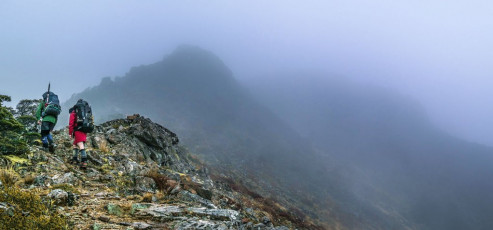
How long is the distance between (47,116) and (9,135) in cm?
131

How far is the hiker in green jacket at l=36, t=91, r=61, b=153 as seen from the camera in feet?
25.8

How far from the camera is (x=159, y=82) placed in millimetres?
139500

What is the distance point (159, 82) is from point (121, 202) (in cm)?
14447

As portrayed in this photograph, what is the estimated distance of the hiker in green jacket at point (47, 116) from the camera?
7.87 meters

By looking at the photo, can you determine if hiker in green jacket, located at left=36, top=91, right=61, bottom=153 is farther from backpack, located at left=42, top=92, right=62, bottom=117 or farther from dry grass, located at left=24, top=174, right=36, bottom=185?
dry grass, located at left=24, top=174, right=36, bottom=185

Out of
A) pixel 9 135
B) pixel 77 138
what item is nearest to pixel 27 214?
pixel 9 135

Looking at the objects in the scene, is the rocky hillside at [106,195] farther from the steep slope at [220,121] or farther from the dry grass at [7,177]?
the steep slope at [220,121]

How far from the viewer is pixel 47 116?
26.0 ft

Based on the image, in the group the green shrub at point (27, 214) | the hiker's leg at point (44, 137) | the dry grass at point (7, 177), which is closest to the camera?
the green shrub at point (27, 214)

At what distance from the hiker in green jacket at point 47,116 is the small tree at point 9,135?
0.93m

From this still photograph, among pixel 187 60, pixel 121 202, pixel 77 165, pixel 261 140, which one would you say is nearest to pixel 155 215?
pixel 121 202

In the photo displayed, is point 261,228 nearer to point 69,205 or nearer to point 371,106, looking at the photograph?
point 69,205

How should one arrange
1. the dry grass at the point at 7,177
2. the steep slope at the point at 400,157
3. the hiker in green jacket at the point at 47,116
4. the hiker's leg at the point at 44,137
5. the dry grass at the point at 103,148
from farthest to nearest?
1. the steep slope at the point at 400,157
2. the dry grass at the point at 103,148
3. the hiker's leg at the point at 44,137
4. the hiker in green jacket at the point at 47,116
5. the dry grass at the point at 7,177

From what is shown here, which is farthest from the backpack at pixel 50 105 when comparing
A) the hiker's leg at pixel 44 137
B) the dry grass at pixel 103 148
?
the dry grass at pixel 103 148
